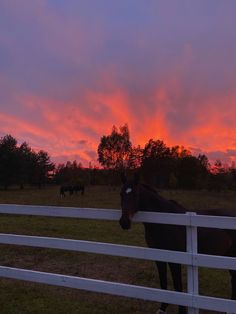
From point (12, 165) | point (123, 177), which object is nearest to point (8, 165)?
point (12, 165)

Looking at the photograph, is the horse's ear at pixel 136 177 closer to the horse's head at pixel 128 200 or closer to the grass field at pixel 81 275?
the horse's head at pixel 128 200

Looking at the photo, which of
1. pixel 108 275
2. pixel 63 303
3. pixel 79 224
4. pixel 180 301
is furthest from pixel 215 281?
pixel 79 224

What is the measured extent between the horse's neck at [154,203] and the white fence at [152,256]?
2.89 ft

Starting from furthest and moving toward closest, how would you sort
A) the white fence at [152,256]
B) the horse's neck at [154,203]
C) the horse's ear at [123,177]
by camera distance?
the horse's neck at [154,203]
the horse's ear at [123,177]
the white fence at [152,256]

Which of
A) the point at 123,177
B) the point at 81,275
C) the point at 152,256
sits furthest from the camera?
the point at 81,275

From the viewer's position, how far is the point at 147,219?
225 inches

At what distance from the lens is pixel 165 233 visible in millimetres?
6504

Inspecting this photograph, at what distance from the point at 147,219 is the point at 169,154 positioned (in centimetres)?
10747

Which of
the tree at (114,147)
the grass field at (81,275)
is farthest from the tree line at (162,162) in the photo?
the grass field at (81,275)

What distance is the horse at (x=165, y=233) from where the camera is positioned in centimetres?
627

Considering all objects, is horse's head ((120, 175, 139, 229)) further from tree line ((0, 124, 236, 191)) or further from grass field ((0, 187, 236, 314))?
tree line ((0, 124, 236, 191))

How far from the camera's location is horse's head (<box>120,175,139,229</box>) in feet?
19.0

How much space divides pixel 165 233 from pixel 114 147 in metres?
106

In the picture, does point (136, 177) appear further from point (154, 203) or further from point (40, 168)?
point (40, 168)
